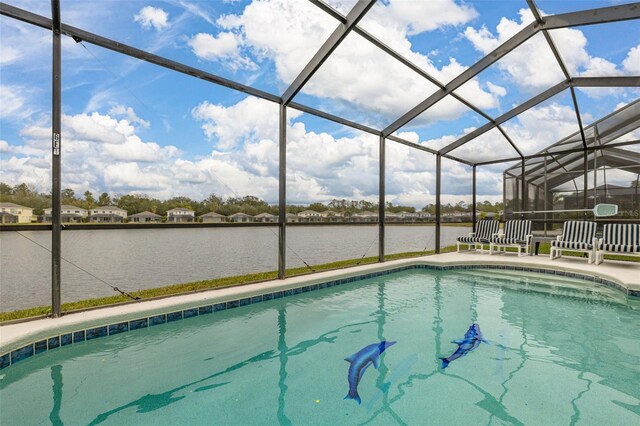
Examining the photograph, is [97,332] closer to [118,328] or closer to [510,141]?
[118,328]

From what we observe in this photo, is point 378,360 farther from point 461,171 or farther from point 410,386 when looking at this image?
point 461,171

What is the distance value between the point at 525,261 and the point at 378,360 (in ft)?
20.0

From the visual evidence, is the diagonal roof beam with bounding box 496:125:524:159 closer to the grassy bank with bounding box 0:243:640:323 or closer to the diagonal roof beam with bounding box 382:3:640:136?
the diagonal roof beam with bounding box 382:3:640:136

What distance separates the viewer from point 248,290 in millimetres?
4910

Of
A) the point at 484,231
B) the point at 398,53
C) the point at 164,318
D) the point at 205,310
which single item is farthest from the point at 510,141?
the point at 164,318

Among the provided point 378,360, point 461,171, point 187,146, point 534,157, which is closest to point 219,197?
point 187,146

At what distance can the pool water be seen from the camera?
2.31 meters

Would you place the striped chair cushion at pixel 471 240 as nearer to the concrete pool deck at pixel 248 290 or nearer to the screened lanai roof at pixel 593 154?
the concrete pool deck at pixel 248 290

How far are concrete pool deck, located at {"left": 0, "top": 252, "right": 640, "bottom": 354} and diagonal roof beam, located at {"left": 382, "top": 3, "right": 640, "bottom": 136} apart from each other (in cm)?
338

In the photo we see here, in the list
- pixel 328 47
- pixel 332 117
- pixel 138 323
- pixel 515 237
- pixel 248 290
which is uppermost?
pixel 328 47

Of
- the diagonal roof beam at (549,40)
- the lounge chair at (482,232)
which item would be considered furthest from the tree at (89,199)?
the lounge chair at (482,232)

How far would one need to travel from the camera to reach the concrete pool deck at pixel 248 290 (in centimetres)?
317

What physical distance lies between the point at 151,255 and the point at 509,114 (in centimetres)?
870

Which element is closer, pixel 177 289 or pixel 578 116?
pixel 177 289
